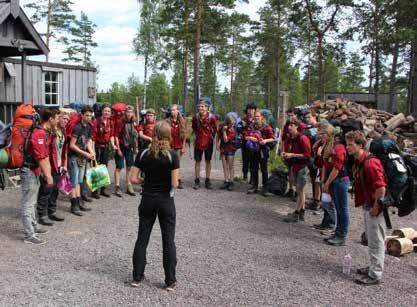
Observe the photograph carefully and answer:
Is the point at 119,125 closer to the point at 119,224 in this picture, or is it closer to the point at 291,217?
the point at 119,224

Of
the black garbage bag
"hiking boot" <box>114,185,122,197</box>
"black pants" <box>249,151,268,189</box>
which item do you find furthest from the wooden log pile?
"hiking boot" <box>114,185,122,197</box>

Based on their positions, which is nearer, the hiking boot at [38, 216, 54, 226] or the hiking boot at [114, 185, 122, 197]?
the hiking boot at [38, 216, 54, 226]

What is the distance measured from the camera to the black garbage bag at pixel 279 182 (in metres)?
10.1

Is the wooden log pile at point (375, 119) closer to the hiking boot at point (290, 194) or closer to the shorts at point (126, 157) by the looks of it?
the hiking boot at point (290, 194)

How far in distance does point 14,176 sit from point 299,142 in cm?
685

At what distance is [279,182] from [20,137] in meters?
5.96

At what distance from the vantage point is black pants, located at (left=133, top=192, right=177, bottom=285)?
4.79 m

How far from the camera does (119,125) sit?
961 centimetres

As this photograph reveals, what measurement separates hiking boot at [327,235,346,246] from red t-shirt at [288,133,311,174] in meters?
1.64

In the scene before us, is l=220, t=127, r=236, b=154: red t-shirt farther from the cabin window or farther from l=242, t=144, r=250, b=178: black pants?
the cabin window

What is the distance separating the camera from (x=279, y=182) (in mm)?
10203

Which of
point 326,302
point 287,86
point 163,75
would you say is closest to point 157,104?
point 163,75

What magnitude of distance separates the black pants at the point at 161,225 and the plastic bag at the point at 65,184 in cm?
320

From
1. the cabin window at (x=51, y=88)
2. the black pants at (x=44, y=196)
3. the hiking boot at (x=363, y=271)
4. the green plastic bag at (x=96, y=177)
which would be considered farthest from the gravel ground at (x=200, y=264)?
the cabin window at (x=51, y=88)
